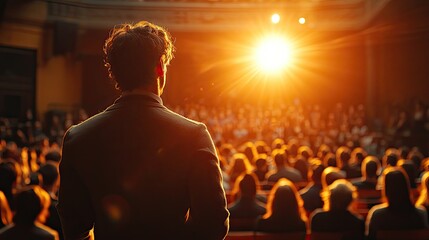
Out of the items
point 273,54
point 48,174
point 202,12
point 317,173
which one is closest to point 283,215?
point 317,173

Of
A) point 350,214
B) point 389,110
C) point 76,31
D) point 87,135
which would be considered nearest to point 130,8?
point 76,31

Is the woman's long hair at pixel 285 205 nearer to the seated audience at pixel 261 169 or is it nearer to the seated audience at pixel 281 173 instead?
the seated audience at pixel 281 173

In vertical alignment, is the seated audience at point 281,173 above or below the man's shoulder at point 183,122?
below

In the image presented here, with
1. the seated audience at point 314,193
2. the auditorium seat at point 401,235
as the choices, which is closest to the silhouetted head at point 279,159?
the seated audience at point 314,193

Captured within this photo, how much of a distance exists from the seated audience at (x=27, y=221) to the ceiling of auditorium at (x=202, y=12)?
72.9 feet

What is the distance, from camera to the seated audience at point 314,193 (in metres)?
7.72

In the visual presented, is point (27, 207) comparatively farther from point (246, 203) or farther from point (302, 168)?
point (302, 168)

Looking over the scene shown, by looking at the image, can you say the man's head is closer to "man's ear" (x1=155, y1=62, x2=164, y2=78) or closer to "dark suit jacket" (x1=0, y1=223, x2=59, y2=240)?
"man's ear" (x1=155, y1=62, x2=164, y2=78)

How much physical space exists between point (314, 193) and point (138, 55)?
5.66 m

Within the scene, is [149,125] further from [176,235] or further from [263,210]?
[263,210]

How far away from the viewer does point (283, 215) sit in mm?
5520

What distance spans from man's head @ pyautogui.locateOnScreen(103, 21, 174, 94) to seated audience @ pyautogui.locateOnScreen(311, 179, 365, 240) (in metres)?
3.42

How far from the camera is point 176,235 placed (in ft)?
7.55

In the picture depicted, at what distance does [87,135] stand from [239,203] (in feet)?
14.1
